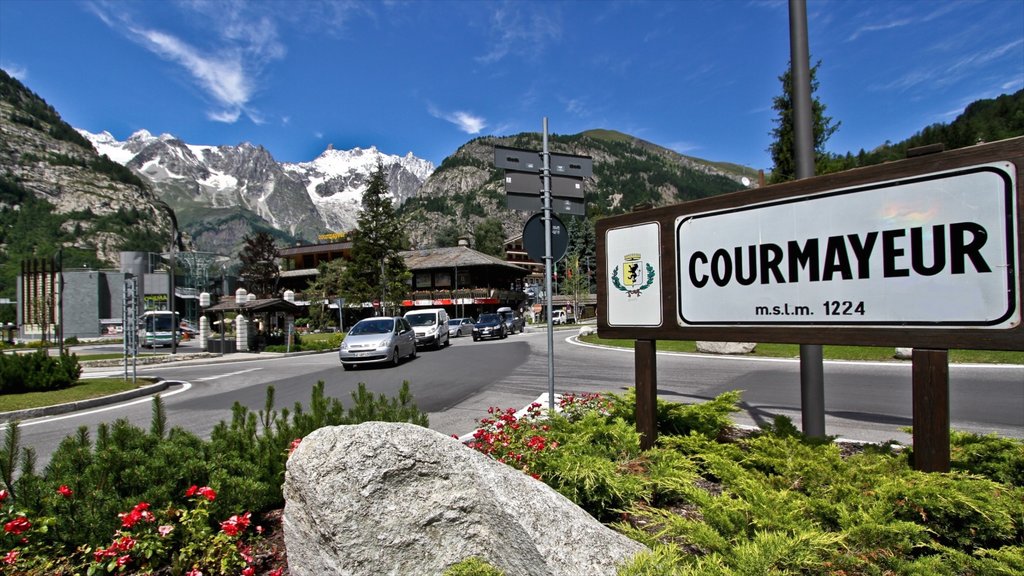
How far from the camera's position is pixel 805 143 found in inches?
176

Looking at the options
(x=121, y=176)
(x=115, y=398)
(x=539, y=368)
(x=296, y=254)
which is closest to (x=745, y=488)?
(x=539, y=368)

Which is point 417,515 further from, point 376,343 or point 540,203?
point 376,343

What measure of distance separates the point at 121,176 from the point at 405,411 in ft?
614

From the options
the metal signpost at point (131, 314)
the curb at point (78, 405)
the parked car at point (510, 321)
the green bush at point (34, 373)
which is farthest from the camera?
the parked car at point (510, 321)

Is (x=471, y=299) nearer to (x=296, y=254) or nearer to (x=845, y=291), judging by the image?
(x=296, y=254)

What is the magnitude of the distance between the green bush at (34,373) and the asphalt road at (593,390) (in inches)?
95.8

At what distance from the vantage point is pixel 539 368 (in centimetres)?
1516

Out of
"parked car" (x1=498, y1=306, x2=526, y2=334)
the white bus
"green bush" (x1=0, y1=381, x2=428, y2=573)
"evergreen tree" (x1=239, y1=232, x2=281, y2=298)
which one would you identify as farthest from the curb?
"evergreen tree" (x1=239, y1=232, x2=281, y2=298)

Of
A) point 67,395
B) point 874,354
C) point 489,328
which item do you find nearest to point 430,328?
point 489,328

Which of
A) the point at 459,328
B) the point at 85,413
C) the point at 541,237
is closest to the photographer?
the point at 541,237

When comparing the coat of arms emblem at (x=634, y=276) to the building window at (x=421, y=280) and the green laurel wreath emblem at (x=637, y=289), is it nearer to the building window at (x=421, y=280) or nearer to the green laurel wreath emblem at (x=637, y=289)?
the green laurel wreath emblem at (x=637, y=289)

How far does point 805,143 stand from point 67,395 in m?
15.1

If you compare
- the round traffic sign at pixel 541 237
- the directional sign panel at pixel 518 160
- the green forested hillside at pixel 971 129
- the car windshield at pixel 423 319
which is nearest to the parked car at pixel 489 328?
the car windshield at pixel 423 319

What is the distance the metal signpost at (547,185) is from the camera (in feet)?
21.8
